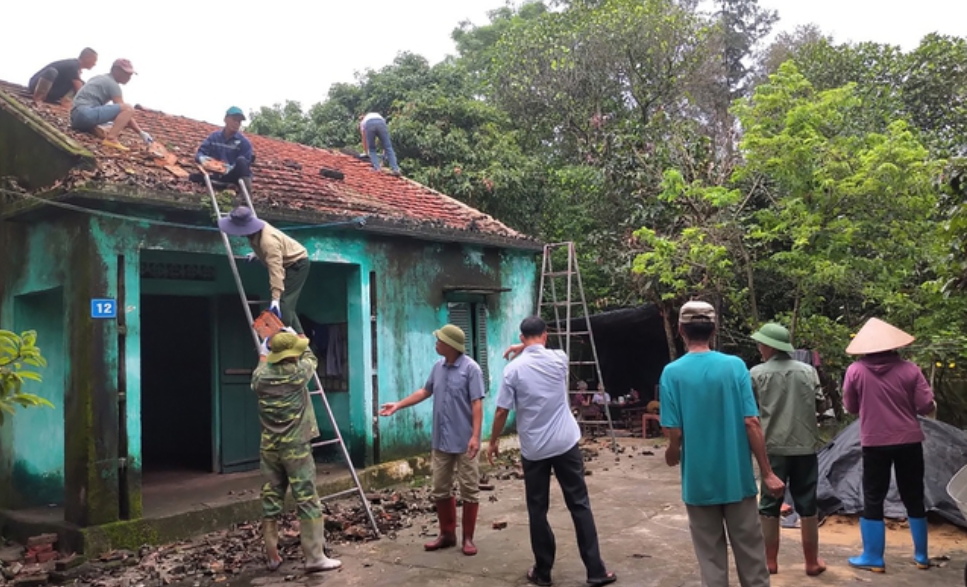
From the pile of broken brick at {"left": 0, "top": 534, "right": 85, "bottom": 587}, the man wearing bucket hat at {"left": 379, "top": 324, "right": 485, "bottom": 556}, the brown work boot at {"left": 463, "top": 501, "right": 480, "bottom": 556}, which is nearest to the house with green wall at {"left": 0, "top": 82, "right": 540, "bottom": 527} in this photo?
the pile of broken brick at {"left": 0, "top": 534, "right": 85, "bottom": 587}

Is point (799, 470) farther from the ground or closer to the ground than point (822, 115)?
closer to the ground

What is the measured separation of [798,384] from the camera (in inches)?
193

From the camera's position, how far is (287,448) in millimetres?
5594

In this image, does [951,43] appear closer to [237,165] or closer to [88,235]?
[237,165]

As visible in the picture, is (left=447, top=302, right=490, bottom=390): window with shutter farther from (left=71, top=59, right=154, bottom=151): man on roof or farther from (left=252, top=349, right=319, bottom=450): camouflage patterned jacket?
(left=252, top=349, right=319, bottom=450): camouflage patterned jacket

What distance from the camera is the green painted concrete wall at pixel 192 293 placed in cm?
643

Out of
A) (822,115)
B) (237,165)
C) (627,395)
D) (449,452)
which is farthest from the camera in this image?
(627,395)

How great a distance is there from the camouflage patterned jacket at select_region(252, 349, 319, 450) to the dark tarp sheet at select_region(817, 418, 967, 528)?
4718 millimetres

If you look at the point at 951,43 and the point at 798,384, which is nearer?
the point at 798,384

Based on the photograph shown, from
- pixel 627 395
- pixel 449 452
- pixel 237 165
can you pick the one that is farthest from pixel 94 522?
pixel 627 395

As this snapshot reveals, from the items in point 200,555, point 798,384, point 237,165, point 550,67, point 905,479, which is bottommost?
point 200,555

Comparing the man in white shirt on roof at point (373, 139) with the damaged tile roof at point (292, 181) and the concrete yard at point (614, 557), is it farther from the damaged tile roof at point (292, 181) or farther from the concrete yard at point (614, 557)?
the concrete yard at point (614, 557)

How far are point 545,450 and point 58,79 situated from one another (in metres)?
7.67

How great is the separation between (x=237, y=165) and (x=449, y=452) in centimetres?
398
